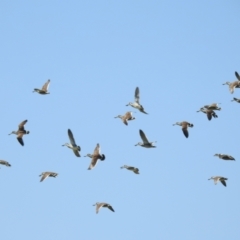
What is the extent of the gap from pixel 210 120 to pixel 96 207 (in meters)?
8.12

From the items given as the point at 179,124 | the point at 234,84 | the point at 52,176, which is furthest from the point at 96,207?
the point at 234,84

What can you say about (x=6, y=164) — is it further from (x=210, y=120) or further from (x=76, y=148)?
(x=210, y=120)

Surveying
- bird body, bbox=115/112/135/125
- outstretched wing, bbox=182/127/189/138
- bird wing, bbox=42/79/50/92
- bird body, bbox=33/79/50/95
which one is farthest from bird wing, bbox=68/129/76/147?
outstretched wing, bbox=182/127/189/138

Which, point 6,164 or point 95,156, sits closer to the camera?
point 95,156

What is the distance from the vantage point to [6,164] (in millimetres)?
58094

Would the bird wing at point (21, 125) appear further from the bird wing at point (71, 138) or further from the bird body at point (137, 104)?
the bird body at point (137, 104)

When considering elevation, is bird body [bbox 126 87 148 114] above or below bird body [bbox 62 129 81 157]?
above

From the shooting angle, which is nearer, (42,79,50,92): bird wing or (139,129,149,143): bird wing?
(139,129,149,143): bird wing

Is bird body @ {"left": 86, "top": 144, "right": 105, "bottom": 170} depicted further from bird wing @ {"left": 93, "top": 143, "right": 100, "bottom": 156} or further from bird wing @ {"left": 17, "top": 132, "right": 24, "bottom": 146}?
bird wing @ {"left": 17, "top": 132, "right": 24, "bottom": 146}

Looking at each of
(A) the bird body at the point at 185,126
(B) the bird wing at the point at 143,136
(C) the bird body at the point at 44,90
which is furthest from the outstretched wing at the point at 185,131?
(C) the bird body at the point at 44,90

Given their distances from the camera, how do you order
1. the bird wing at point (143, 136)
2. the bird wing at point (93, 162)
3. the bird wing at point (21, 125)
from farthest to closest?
1. the bird wing at point (21, 125)
2. the bird wing at point (143, 136)
3. the bird wing at point (93, 162)

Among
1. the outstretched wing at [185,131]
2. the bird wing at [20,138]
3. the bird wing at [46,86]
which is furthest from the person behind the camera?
the bird wing at [46,86]

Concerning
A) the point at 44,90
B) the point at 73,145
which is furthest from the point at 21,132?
the point at 44,90

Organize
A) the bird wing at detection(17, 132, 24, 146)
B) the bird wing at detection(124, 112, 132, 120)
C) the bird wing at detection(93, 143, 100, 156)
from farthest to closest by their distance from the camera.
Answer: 1. the bird wing at detection(124, 112, 132, 120)
2. the bird wing at detection(17, 132, 24, 146)
3. the bird wing at detection(93, 143, 100, 156)
